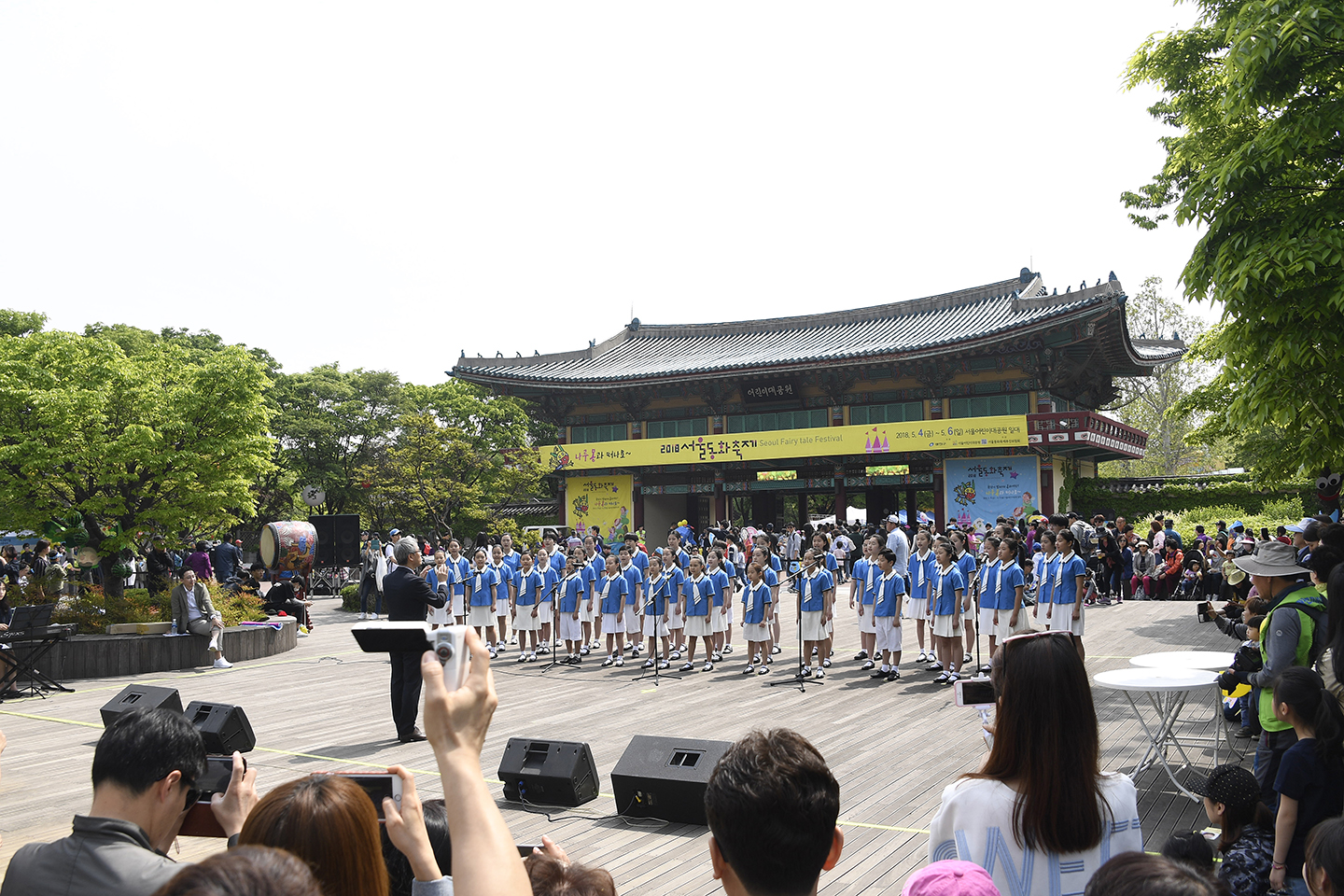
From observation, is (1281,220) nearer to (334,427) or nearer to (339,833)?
(339,833)

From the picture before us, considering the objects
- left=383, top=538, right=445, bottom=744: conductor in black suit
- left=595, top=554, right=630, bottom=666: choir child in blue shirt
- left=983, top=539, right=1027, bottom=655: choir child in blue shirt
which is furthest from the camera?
left=595, top=554, right=630, bottom=666: choir child in blue shirt

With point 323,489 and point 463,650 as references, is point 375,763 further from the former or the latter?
point 323,489

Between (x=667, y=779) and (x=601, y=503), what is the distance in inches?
1133

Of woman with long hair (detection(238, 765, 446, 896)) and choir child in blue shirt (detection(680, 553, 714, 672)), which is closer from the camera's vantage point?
woman with long hair (detection(238, 765, 446, 896))

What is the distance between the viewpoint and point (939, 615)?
10.9m

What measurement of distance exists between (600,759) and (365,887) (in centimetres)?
596

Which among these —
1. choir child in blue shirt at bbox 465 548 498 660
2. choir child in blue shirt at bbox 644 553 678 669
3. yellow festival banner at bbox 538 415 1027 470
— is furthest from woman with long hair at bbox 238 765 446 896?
yellow festival banner at bbox 538 415 1027 470

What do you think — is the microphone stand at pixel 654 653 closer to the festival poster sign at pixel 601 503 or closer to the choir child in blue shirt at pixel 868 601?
the choir child in blue shirt at pixel 868 601

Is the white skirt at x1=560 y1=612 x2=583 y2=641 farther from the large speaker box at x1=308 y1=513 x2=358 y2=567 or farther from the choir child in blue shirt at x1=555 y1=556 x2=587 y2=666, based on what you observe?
the large speaker box at x1=308 y1=513 x2=358 y2=567

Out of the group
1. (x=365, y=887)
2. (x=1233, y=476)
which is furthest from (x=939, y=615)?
(x=1233, y=476)

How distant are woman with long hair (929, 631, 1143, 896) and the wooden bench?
14121mm

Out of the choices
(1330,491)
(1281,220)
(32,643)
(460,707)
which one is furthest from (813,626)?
(32,643)

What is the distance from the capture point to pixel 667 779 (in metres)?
5.86

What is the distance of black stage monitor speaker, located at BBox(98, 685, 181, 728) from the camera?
651 centimetres
